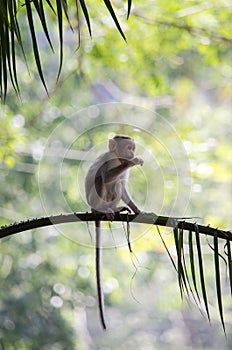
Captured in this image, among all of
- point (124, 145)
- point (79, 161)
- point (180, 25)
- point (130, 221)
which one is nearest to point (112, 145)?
point (124, 145)

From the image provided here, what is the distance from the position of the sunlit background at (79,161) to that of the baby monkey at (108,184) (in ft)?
4.11

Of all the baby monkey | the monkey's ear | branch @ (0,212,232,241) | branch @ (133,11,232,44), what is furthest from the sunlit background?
branch @ (0,212,232,241)

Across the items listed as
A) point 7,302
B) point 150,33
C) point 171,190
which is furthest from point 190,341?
point 171,190

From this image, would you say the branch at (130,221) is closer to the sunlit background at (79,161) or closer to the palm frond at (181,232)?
the palm frond at (181,232)

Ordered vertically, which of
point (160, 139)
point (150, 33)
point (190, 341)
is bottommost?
point (190, 341)

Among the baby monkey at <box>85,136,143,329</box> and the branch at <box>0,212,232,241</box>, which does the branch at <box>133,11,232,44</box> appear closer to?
the baby monkey at <box>85,136,143,329</box>

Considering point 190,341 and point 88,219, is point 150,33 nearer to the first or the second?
point 190,341

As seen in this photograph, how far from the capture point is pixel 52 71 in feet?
12.9

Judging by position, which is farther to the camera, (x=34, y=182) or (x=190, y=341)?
(x=190, y=341)

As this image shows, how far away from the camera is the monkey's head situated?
3.45 feet

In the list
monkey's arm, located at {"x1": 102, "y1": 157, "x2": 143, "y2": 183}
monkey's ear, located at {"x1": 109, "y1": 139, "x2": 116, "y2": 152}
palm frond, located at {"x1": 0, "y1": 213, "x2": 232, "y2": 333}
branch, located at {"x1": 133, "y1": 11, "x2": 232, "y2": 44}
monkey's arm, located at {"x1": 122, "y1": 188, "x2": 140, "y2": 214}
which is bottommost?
palm frond, located at {"x1": 0, "y1": 213, "x2": 232, "y2": 333}

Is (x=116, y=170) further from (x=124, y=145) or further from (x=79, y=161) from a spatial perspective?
(x=79, y=161)

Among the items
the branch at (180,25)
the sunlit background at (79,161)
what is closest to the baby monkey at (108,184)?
the sunlit background at (79,161)

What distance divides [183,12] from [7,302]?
1694 millimetres
